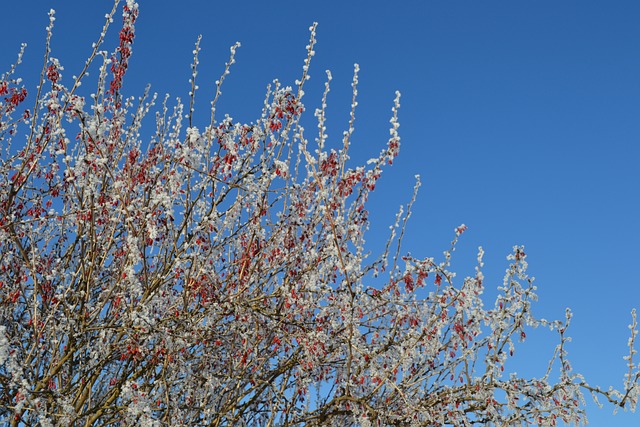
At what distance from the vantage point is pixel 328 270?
270 inches

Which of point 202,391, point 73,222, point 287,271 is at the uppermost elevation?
point 73,222

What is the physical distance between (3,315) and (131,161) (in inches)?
85.3

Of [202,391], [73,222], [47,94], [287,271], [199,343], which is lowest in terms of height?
[202,391]

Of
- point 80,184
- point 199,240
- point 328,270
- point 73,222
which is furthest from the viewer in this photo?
point 73,222

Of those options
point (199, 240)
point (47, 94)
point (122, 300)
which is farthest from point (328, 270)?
point (47, 94)

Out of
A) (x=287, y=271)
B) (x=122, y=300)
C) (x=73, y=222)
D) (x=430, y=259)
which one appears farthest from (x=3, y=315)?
(x=430, y=259)

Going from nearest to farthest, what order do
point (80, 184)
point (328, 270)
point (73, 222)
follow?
1. point (80, 184)
2. point (328, 270)
3. point (73, 222)

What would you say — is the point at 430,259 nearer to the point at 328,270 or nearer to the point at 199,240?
the point at 328,270

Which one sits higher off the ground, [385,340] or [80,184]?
[80,184]

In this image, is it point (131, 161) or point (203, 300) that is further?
point (131, 161)

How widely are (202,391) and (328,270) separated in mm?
1746

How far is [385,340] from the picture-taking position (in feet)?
21.9

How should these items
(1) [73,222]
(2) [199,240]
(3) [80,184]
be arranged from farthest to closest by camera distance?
(1) [73,222], (2) [199,240], (3) [80,184]

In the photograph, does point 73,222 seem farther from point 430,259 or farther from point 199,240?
point 430,259
